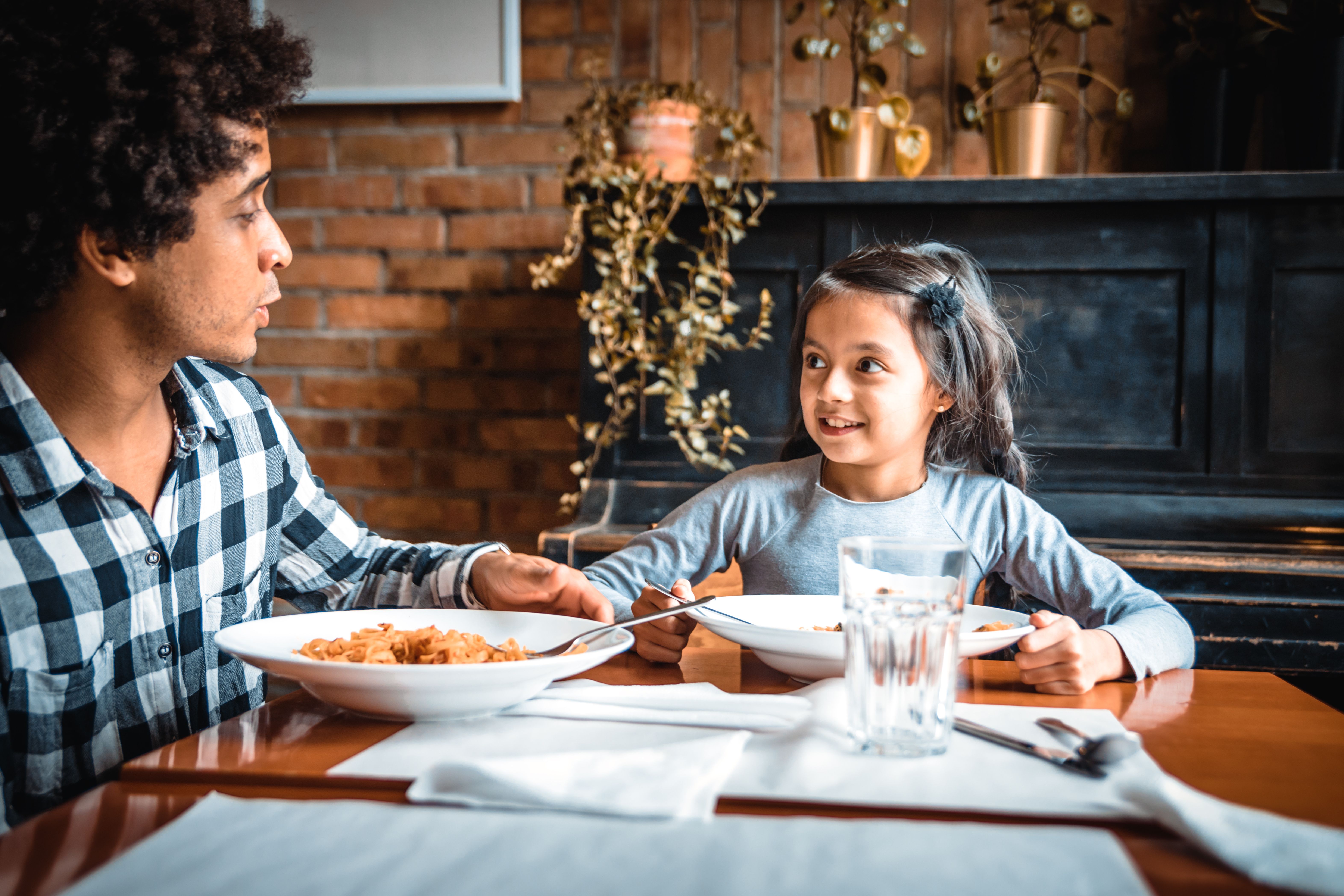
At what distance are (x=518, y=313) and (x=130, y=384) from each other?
147cm

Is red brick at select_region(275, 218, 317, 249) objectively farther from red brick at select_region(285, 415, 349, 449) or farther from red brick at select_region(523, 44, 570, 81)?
red brick at select_region(523, 44, 570, 81)

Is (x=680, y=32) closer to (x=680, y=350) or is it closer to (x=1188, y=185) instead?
(x=680, y=350)

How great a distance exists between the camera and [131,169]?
0.88 metres

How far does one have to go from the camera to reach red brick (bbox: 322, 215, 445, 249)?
2404mm

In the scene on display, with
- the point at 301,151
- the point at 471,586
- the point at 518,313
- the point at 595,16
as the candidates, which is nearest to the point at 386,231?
the point at 301,151

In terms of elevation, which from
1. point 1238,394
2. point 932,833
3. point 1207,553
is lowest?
point 1207,553

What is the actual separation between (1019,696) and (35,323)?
986 millimetres

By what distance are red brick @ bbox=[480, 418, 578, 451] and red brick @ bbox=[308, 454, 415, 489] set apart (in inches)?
8.8

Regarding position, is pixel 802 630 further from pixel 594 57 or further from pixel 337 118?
pixel 337 118

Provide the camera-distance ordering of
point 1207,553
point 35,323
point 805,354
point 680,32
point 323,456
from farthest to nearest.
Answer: point 323,456
point 680,32
point 1207,553
point 805,354
point 35,323

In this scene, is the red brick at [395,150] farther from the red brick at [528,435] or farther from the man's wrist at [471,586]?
the man's wrist at [471,586]

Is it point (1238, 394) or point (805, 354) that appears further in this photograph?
point (1238, 394)

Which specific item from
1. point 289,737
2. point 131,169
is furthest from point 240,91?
point 289,737

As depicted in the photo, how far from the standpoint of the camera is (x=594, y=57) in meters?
2.28
